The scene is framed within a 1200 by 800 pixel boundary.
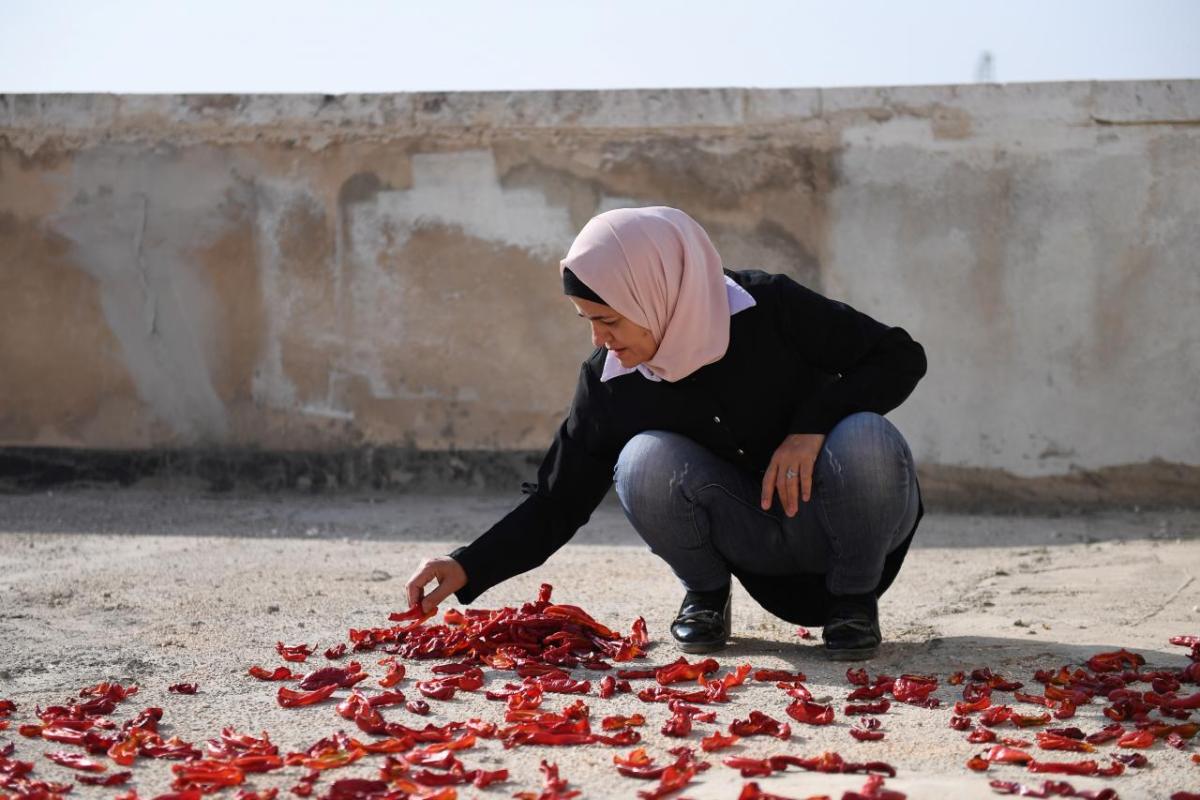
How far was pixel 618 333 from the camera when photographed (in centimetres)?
336

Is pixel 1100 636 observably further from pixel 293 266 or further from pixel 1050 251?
pixel 293 266

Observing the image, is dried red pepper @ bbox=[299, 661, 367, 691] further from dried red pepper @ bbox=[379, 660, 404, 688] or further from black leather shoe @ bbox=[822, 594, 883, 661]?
black leather shoe @ bbox=[822, 594, 883, 661]

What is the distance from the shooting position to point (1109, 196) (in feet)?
22.8

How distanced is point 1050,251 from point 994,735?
476cm

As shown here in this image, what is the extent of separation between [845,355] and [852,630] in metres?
0.74

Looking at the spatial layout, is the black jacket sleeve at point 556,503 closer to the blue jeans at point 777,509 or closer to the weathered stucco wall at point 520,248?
the blue jeans at point 777,509

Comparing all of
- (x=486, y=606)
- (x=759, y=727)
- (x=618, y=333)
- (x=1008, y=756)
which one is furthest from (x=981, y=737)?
(x=486, y=606)

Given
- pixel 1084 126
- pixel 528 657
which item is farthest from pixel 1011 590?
pixel 1084 126

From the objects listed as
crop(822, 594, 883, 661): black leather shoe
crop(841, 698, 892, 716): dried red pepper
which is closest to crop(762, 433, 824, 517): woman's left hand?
crop(822, 594, 883, 661): black leather shoe

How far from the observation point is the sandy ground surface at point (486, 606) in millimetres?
2725

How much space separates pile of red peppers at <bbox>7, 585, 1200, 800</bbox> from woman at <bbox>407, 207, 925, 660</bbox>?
26cm

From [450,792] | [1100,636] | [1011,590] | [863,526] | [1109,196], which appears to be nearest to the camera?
[450,792]

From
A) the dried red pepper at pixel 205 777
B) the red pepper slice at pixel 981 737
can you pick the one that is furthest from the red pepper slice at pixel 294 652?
the red pepper slice at pixel 981 737

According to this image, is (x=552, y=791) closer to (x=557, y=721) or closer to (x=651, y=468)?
(x=557, y=721)
